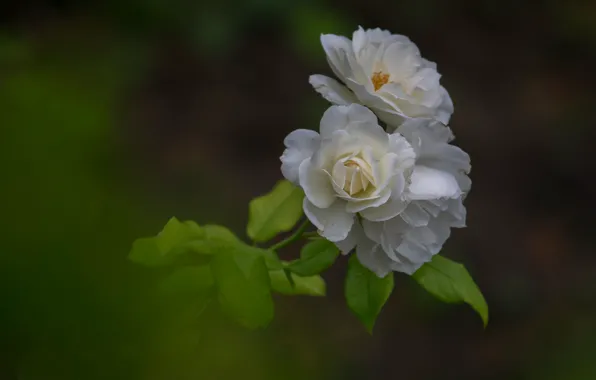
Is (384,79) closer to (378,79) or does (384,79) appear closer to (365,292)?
(378,79)

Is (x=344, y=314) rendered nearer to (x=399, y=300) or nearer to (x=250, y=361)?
(x=399, y=300)

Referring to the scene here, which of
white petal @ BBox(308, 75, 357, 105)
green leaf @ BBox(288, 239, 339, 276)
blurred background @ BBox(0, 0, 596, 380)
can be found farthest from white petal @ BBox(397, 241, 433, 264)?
blurred background @ BBox(0, 0, 596, 380)

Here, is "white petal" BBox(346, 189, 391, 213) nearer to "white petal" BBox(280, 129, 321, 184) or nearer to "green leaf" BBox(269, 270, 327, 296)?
"white petal" BBox(280, 129, 321, 184)

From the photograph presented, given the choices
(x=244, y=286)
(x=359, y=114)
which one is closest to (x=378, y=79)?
(x=359, y=114)

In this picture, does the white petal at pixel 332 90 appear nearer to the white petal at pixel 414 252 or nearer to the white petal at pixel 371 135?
the white petal at pixel 371 135

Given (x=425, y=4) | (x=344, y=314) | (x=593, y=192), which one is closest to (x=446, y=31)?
(x=425, y=4)

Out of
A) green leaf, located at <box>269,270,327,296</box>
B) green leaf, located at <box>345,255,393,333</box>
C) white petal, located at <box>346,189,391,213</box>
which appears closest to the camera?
white petal, located at <box>346,189,391,213</box>

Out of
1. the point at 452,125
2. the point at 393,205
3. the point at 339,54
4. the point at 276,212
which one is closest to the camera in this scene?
the point at 393,205

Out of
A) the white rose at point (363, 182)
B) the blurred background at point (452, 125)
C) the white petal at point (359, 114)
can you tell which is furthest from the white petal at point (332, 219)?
the blurred background at point (452, 125)
